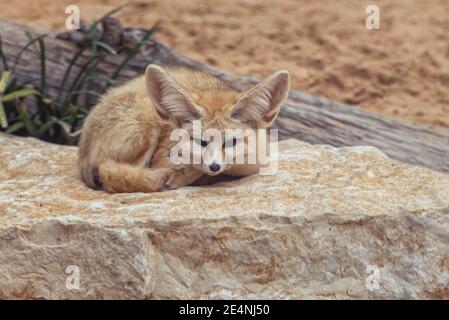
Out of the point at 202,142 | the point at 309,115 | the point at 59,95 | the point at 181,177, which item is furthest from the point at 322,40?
the point at 202,142

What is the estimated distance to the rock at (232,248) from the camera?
4.07m

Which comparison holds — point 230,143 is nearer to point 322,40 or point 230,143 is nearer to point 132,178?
point 132,178

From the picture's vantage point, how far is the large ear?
14.5ft

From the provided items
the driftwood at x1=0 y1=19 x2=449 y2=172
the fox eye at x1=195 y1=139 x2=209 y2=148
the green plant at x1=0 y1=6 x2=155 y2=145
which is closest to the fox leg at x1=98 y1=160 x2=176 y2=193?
the fox eye at x1=195 y1=139 x2=209 y2=148

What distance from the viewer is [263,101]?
4.48m

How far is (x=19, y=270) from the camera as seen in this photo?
411cm

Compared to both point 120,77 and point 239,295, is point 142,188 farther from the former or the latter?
point 120,77

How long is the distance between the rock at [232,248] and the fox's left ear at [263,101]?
42cm

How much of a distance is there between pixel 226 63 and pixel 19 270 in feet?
15.8

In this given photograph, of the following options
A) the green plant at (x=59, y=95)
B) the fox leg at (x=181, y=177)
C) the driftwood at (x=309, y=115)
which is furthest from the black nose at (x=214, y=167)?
the green plant at (x=59, y=95)

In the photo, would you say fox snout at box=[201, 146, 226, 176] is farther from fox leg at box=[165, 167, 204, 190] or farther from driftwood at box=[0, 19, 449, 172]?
driftwood at box=[0, 19, 449, 172]

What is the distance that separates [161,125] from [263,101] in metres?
0.56

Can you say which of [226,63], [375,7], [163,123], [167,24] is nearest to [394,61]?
[375,7]

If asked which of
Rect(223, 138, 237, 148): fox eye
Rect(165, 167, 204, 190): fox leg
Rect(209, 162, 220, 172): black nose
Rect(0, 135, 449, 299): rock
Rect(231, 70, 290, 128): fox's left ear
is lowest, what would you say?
Rect(0, 135, 449, 299): rock
